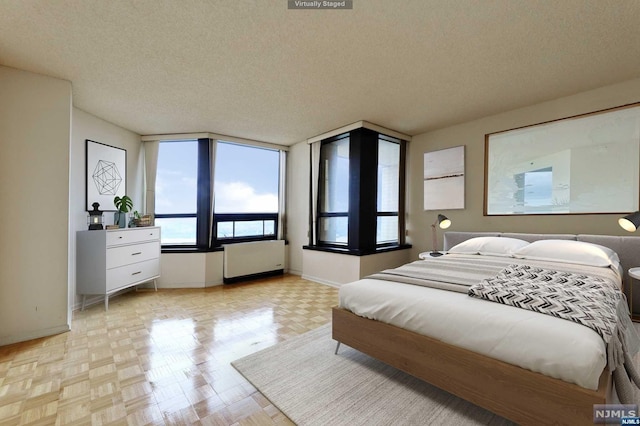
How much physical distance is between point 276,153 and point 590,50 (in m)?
4.43

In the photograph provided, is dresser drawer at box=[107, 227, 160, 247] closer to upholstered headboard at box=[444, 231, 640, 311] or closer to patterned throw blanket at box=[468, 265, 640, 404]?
patterned throw blanket at box=[468, 265, 640, 404]

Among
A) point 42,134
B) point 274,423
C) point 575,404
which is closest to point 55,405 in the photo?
point 274,423

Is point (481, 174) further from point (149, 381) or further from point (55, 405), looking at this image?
point (55, 405)

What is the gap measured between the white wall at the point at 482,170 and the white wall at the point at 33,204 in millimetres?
4604

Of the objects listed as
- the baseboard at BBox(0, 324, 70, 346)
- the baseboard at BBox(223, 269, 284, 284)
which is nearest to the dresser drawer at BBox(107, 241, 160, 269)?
the baseboard at BBox(0, 324, 70, 346)

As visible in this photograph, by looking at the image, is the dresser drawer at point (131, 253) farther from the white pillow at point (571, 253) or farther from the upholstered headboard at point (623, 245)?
the upholstered headboard at point (623, 245)

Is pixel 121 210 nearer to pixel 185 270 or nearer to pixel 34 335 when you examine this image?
pixel 185 270

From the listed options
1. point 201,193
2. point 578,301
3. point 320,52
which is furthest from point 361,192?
point 578,301

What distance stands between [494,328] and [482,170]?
9.89 feet

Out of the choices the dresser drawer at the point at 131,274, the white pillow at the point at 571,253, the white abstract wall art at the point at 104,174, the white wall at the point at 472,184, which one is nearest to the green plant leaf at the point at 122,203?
the white abstract wall art at the point at 104,174

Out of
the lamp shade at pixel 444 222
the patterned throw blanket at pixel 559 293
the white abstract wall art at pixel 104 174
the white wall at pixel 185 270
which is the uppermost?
the white abstract wall art at pixel 104 174

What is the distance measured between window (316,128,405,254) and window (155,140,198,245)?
2.18 metres

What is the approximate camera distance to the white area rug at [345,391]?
1.49m

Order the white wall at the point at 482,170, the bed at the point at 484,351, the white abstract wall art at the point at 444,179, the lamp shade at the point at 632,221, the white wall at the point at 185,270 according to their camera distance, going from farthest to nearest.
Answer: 1. the white wall at the point at 185,270
2. the white abstract wall art at the point at 444,179
3. the white wall at the point at 482,170
4. the lamp shade at the point at 632,221
5. the bed at the point at 484,351
